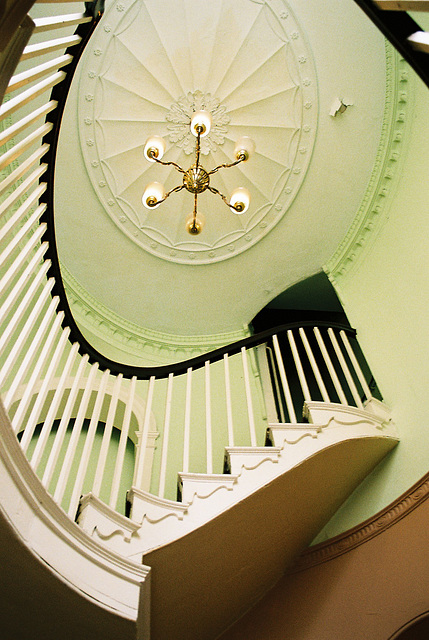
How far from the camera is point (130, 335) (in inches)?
254

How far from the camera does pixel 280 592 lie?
3141mm

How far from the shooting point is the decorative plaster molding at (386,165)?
186 inches

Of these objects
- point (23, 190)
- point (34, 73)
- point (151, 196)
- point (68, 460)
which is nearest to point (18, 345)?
point (68, 460)

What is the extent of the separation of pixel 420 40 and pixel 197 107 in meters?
5.35

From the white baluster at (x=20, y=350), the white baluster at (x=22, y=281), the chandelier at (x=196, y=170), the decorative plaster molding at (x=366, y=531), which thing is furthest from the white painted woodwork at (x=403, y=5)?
the chandelier at (x=196, y=170)

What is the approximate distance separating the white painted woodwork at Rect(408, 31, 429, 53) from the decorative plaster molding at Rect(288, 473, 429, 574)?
104 inches

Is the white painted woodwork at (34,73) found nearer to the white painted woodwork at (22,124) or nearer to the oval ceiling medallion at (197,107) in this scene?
the white painted woodwork at (22,124)

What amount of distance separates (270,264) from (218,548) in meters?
4.50

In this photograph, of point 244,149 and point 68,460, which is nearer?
point 68,460

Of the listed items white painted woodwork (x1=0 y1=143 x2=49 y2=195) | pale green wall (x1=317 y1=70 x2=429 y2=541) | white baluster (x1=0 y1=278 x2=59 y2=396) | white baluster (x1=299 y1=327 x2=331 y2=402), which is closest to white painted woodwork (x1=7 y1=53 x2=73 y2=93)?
white painted woodwork (x1=0 y1=143 x2=49 y2=195)

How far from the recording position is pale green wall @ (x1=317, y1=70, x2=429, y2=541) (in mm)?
3303

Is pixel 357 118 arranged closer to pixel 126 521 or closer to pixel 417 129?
pixel 417 129

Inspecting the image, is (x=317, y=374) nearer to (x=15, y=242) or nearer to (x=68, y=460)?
(x=68, y=460)

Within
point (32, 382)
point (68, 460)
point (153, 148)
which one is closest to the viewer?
point (32, 382)
